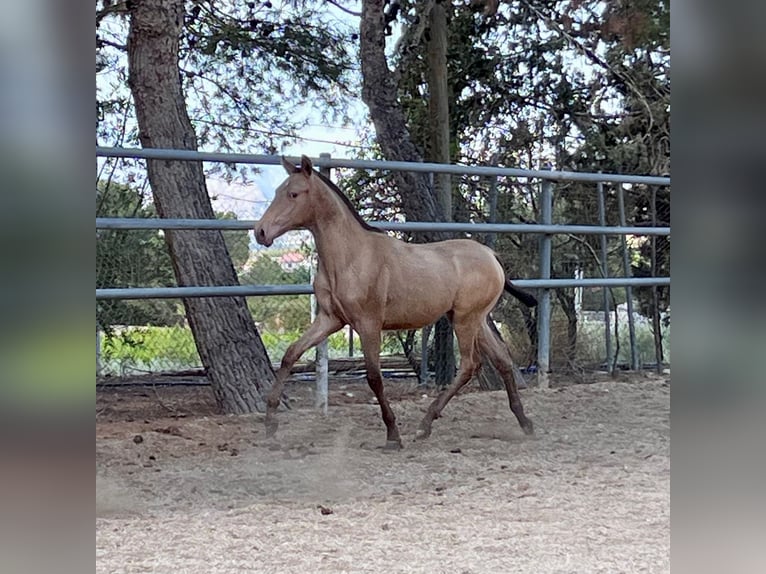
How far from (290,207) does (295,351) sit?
701 mm

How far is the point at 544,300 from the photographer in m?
5.52

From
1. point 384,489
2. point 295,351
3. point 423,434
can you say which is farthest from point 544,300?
point 384,489

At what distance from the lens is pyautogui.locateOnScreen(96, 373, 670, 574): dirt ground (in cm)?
247

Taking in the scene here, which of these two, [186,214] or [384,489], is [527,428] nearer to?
[384,489]

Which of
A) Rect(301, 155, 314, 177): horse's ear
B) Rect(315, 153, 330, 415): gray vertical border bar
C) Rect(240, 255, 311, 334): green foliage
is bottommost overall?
Rect(315, 153, 330, 415): gray vertical border bar

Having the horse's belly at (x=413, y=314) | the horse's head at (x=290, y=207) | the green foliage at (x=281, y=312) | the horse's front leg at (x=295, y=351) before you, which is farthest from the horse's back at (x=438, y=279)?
the green foliage at (x=281, y=312)

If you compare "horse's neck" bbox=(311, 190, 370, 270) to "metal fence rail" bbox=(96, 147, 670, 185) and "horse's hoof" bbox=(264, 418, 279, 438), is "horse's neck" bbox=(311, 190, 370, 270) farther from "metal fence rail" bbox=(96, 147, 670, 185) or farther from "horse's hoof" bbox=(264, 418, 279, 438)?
"horse's hoof" bbox=(264, 418, 279, 438)

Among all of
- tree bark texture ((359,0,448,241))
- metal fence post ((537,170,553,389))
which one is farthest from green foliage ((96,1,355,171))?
metal fence post ((537,170,553,389))

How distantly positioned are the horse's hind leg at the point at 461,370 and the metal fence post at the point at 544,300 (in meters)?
1.22

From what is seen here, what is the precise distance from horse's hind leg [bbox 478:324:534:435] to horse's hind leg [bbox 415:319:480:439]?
0.07 metres

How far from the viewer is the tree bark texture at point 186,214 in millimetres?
4875

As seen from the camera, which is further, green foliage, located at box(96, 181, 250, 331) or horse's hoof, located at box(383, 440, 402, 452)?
green foliage, located at box(96, 181, 250, 331)

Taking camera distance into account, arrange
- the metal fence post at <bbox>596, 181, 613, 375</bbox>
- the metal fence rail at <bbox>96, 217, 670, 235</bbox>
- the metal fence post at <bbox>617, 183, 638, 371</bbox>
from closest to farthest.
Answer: the metal fence rail at <bbox>96, 217, 670, 235</bbox>
the metal fence post at <bbox>596, 181, 613, 375</bbox>
the metal fence post at <bbox>617, 183, 638, 371</bbox>

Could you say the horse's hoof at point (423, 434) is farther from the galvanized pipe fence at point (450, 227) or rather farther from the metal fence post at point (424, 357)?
the metal fence post at point (424, 357)
